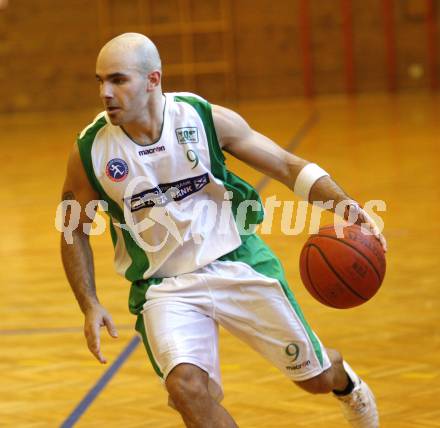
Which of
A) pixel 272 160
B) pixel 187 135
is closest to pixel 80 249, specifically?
pixel 187 135

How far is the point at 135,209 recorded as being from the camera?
12.8 feet

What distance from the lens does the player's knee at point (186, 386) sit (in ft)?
11.8

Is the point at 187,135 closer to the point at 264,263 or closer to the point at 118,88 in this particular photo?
the point at 118,88

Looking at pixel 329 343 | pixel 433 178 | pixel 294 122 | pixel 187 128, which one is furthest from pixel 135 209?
pixel 294 122

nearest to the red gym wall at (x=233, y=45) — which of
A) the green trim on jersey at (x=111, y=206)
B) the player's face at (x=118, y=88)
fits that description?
the green trim on jersey at (x=111, y=206)

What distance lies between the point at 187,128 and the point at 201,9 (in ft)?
55.5

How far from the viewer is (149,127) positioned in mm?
3930

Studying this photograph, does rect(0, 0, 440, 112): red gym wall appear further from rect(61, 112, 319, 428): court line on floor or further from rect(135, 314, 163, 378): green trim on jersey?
rect(135, 314, 163, 378): green trim on jersey

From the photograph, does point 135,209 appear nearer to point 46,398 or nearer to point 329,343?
point 46,398

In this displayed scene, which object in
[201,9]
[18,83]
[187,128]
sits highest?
[187,128]

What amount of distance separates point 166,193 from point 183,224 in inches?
5.2

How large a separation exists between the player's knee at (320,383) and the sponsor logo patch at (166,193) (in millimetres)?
835

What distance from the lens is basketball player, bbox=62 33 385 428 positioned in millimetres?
3848

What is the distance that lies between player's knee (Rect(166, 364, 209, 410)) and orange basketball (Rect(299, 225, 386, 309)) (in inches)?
22.1
